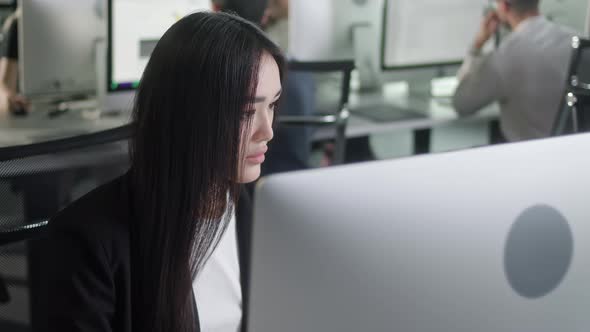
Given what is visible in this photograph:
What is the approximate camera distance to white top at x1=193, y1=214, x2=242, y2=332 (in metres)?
1.01

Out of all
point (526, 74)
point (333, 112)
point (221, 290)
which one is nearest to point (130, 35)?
point (333, 112)

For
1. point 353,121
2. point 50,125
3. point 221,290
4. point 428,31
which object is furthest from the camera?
point 428,31

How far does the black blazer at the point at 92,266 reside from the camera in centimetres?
85

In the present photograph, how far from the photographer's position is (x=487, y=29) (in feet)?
10.5

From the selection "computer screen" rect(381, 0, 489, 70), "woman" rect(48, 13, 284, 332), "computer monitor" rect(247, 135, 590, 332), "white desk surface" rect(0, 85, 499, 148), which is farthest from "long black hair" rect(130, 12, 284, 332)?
"computer screen" rect(381, 0, 489, 70)

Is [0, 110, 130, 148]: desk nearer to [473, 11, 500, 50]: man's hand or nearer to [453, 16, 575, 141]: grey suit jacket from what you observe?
[453, 16, 575, 141]: grey suit jacket

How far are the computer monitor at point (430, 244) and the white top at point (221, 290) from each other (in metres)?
0.40

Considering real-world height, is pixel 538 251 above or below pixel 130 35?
below

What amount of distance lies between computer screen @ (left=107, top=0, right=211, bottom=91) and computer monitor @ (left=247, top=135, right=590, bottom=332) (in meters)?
2.03

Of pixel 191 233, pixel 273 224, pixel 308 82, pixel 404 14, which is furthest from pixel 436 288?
pixel 404 14

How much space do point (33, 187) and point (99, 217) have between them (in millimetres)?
214

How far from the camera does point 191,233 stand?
0.88 metres

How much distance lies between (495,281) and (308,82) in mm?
1933

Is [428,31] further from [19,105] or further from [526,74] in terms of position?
[19,105]
